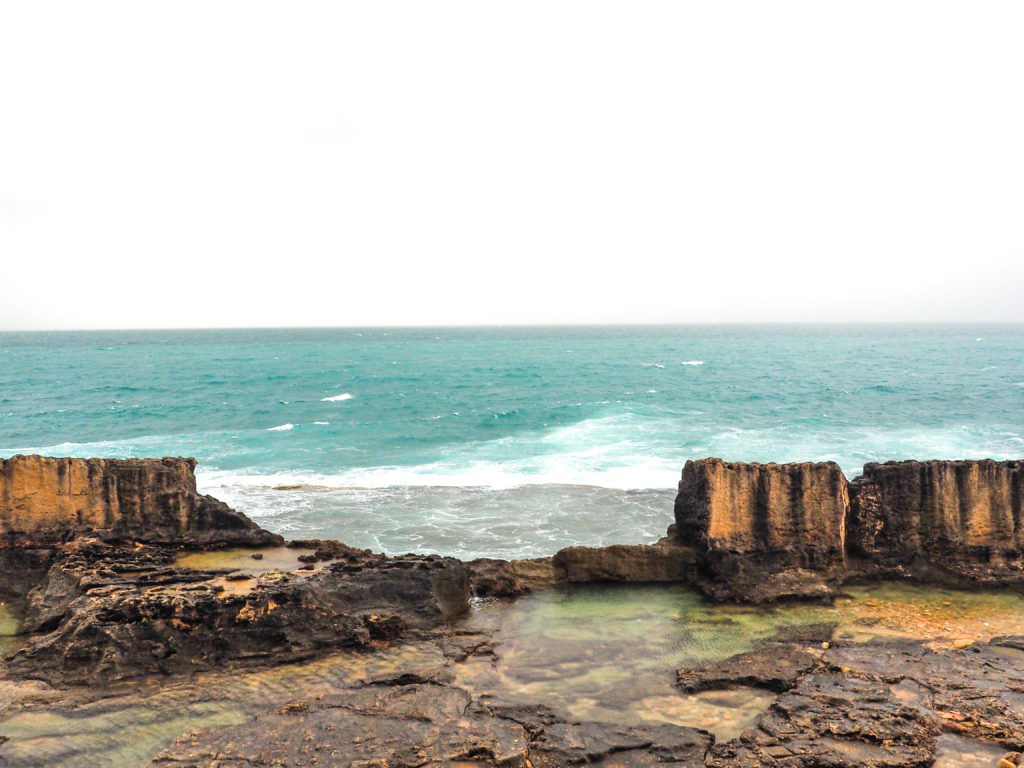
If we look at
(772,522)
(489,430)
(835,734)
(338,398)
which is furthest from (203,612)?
(338,398)

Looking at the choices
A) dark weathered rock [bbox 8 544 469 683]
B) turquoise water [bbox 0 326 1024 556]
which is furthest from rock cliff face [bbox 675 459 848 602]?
turquoise water [bbox 0 326 1024 556]

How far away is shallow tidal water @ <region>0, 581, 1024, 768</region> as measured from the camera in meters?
8.89

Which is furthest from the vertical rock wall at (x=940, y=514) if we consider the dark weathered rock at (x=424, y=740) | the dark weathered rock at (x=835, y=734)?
the dark weathered rock at (x=424, y=740)

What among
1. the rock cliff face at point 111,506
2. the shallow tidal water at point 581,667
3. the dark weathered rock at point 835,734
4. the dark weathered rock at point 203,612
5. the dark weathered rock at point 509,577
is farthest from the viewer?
the dark weathered rock at point 509,577

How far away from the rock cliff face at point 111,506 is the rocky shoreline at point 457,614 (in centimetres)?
4

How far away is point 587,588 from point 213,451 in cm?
2801

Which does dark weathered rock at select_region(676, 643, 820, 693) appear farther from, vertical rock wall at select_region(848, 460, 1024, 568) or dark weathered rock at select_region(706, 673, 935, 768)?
vertical rock wall at select_region(848, 460, 1024, 568)

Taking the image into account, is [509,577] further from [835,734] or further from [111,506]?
[111,506]

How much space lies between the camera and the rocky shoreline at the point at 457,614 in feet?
27.9

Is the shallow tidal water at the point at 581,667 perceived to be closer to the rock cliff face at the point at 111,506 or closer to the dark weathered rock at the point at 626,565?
the dark weathered rock at the point at 626,565

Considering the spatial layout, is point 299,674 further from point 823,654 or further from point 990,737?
point 990,737

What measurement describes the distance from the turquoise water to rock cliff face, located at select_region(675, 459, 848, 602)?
5683 millimetres

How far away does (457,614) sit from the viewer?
12.7m

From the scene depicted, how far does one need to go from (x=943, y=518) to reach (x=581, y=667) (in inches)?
337
